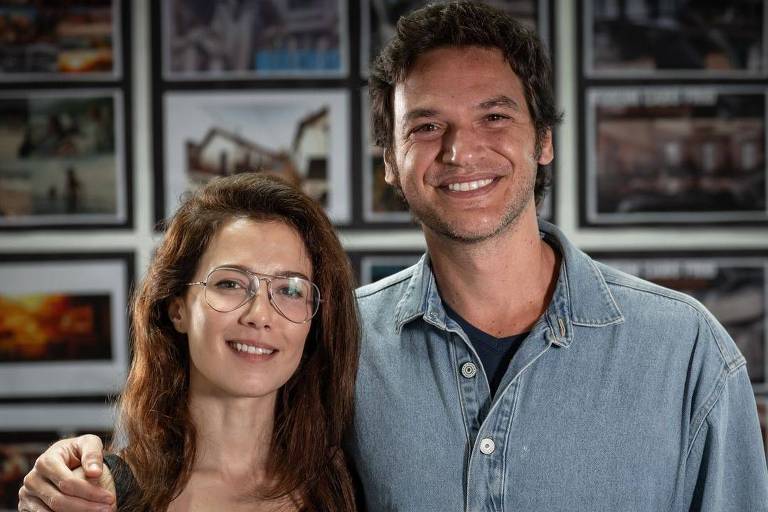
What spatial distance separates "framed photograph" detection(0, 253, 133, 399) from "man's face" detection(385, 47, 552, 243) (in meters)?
1.41

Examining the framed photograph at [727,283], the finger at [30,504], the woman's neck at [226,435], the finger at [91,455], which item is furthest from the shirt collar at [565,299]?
the framed photograph at [727,283]

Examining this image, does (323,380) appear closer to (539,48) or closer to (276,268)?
(276,268)

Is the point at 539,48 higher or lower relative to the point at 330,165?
higher

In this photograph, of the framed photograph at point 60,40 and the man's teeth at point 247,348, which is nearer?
the man's teeth at point 247,348

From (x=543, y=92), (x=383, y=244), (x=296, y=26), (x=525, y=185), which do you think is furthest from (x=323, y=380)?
(x=296, y=26)

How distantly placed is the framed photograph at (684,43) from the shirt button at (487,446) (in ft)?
5.03

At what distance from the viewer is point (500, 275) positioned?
1791 mm

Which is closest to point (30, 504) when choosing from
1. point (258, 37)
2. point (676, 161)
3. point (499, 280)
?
point (499, 280)

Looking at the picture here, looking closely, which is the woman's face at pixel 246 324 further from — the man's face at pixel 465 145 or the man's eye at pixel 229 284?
the man's face at pixel 465 145

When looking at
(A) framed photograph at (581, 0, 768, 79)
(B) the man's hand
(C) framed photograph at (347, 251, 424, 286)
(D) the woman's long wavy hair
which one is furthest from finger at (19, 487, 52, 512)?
(A) framed photograph at (581, 0, 768, 79)

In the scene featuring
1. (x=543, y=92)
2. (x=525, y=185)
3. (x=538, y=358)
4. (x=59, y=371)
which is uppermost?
(x=543, y=92)

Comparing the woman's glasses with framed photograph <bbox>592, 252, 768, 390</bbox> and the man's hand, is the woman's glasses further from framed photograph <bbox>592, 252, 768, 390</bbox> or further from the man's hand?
→ framed photograph <bbox>592, 252, 768, 390</bbox>

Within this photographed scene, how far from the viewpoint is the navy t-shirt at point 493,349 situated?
173cm

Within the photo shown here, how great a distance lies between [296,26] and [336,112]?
29 cm
